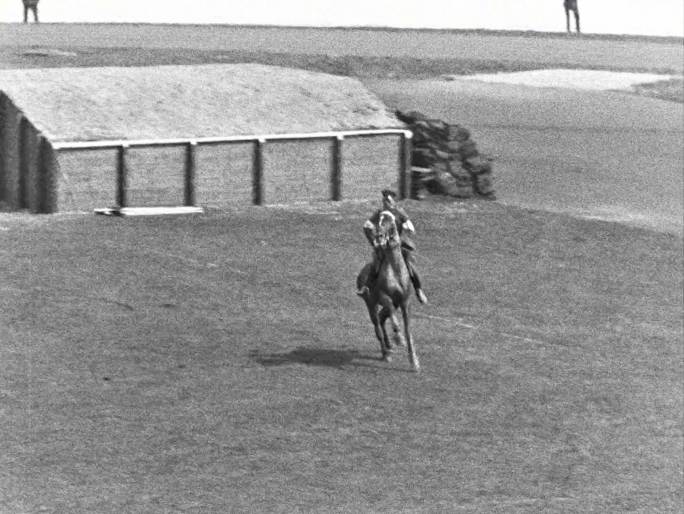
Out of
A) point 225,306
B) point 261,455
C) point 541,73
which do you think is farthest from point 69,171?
point 541,73

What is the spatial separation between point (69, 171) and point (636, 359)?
11450mm

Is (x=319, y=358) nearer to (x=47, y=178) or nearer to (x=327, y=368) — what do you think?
(x=327, y=368)

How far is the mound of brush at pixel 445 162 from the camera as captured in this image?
40.3 m

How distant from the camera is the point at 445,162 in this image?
133 feet

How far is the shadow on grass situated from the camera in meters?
27.5

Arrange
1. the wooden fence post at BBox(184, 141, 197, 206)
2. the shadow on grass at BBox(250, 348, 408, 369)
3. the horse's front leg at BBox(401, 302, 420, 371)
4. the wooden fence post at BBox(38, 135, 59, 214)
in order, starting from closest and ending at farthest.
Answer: the horse's front leg at BBox(401, 302, 420, 371) → the shadow on grass at BBox(250, 348, 408, 369) → the wooden fence post at BBox(38, 135, 59, 214) → the wooden fence post at BBox(184, 141, 197, 206)

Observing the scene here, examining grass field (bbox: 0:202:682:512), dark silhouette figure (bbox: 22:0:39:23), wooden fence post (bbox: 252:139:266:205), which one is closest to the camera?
grass field (bbox: 0:202:682:512)

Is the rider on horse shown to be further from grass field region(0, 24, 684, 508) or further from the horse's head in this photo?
grass field region(0, 24, 684, 508)

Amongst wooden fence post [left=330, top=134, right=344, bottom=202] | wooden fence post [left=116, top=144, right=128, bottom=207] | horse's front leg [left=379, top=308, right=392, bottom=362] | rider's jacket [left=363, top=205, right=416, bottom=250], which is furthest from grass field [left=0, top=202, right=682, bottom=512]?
rider's jacket [left=363, top=205, right=416, bottom=250]

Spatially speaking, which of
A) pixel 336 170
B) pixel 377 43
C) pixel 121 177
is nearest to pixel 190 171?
pixel 121 177

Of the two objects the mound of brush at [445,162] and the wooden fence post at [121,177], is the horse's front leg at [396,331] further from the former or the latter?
the mound of brush at [445,162]

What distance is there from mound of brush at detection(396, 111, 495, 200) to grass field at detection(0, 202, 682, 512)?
9.58 ft

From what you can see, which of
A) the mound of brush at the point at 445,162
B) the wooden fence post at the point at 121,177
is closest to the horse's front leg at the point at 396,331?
the wooden fence post at the point at 121,177

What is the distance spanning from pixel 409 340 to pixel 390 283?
912 mm
